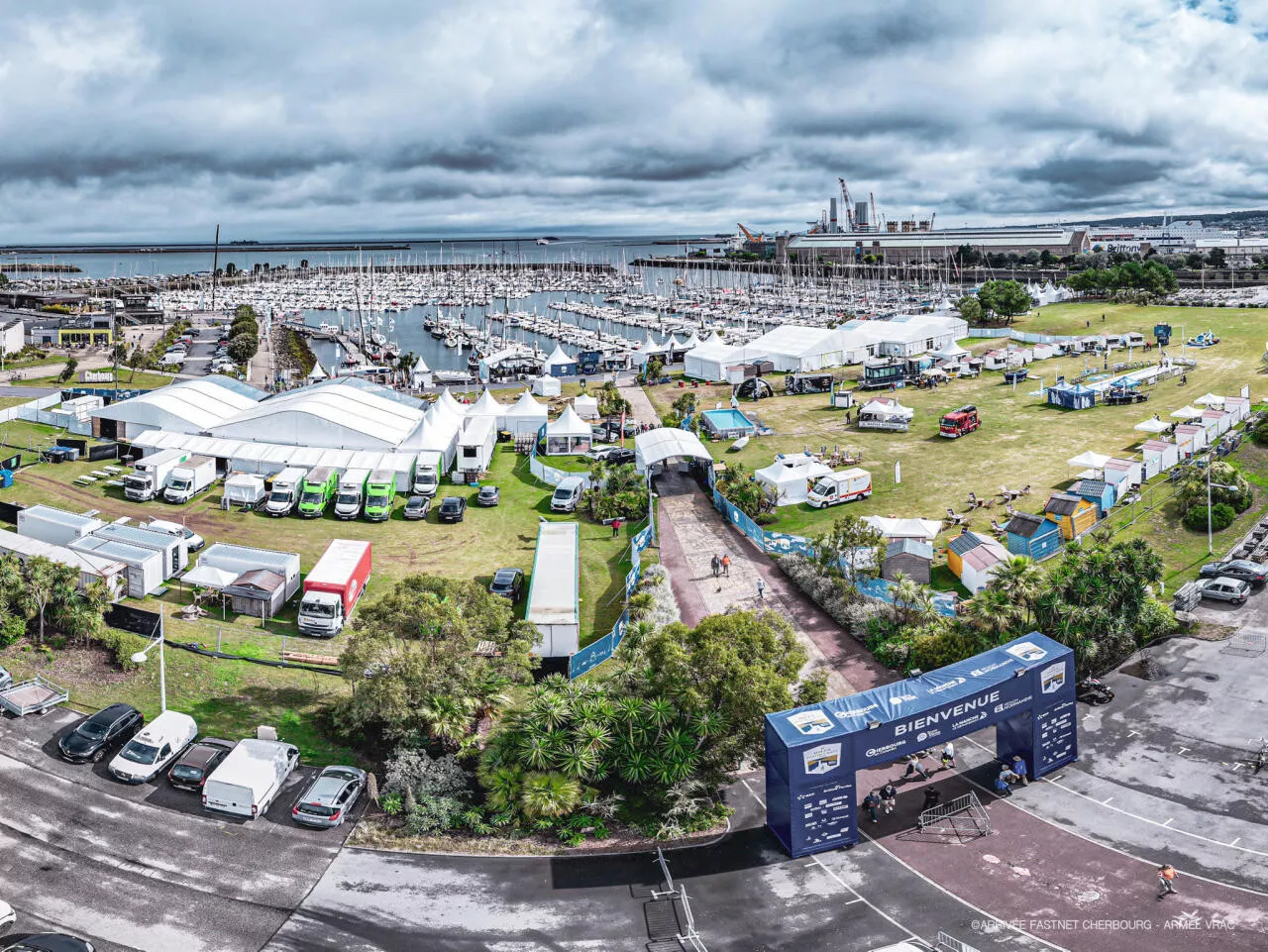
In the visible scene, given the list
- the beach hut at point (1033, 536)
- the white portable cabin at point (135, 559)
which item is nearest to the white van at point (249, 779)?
the white portable cabin at point (135, 559)

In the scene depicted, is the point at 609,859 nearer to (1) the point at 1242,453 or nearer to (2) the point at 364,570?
(2) the point at 364,570

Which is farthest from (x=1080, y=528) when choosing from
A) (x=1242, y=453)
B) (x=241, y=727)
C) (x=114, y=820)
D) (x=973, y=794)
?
(x=114, y=820)

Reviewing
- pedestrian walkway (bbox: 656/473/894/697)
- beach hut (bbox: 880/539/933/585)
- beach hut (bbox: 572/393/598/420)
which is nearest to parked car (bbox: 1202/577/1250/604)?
beach hut (bbox: 880/539/933/585)

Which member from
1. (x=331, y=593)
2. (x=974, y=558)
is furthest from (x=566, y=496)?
(x=974, y=558)

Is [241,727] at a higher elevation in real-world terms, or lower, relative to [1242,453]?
lower

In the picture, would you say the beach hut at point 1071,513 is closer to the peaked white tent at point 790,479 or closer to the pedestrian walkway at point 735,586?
the peaked white tent at point 790,479

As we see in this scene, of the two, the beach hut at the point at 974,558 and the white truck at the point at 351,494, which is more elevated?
the white truck at the point at 351,494
